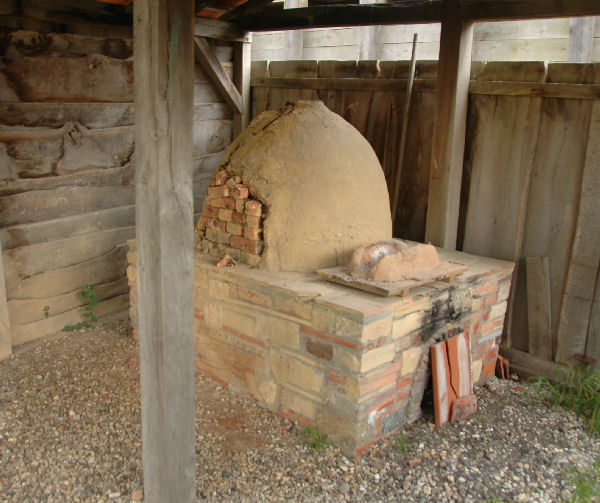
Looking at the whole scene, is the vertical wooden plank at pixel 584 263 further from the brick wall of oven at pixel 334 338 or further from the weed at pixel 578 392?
the brick wall of oven at pixel 334 338

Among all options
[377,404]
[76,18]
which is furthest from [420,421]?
[76,18]

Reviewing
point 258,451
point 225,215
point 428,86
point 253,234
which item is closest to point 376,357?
point 258,451

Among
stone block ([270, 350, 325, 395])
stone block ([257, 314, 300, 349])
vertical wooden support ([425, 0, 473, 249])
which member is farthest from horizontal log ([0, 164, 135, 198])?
vertical wooden support ([425, 0, 473, 249])

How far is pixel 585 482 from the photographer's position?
126 inches

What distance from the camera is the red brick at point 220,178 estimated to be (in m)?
4.06

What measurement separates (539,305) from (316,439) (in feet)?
6.50

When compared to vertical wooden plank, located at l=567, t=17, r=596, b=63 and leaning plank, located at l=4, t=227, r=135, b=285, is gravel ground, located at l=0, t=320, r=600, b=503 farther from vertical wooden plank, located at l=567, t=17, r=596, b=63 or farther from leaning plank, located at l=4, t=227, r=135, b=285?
vertical wooden plank, located at l=567, t=17, r=596, b=63

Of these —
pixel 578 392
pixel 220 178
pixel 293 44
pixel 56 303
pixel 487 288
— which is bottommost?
pixel 578 392

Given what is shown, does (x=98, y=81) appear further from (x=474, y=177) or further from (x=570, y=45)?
(x=570, y=45)

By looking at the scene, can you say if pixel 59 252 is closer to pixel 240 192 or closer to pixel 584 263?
pixel 240 192

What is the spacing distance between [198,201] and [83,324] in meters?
1.63

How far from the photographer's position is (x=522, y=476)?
10.7ft

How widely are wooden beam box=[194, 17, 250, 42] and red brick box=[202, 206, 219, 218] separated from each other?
2.01m

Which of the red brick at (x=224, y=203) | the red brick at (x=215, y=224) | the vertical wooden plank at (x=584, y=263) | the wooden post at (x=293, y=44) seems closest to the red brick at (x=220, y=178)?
the red brick at (x=224, y=203)
